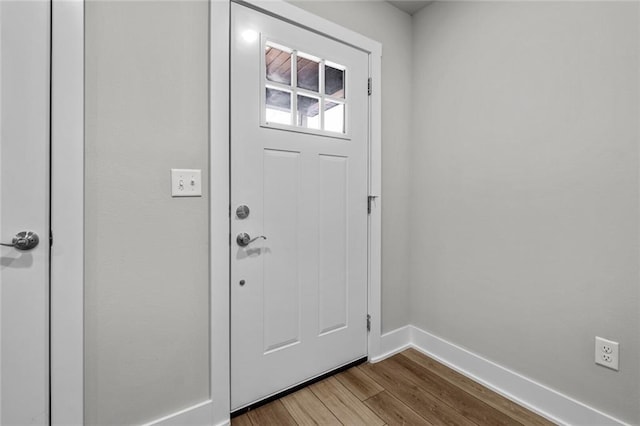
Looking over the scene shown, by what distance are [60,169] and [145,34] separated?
65cm

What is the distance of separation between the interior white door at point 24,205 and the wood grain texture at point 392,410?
1405 mm

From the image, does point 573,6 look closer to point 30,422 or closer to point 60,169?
point 60,169

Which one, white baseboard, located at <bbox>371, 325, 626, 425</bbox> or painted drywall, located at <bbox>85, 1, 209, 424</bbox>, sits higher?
painted drywall, located at <bbox>85, 1, 209, 424</bbox>

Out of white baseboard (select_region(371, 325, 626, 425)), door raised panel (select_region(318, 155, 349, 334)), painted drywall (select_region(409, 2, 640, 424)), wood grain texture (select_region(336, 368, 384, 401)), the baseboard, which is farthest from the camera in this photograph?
the baseboard

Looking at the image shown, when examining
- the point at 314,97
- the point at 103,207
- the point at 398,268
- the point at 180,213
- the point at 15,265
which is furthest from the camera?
the point at 398,268

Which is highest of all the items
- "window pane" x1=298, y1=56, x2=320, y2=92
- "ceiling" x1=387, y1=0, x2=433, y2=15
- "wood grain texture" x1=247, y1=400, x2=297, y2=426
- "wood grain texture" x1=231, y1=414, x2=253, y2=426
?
"ceiling" x1=387, y1=0, x2=433, y2=15

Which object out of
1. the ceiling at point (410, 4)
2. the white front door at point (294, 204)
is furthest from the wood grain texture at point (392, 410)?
the ceiling at point (410, 4)

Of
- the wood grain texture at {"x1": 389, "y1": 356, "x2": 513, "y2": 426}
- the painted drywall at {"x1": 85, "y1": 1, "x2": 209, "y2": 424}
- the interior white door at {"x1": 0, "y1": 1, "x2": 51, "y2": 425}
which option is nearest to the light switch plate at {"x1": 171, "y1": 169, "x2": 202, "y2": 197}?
the painted drywall at {"x1": 85, "y1": 1, "x2": 209, "y2": 424}

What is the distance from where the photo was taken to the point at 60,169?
1.10 metres

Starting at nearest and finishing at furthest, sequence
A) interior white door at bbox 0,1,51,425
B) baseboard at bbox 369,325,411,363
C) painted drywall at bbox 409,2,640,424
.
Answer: interior white door at bbox 0,1,51,425 < painted drywall at bbox 409,2,640,424 < baseboard at bbox 369,325,411,363

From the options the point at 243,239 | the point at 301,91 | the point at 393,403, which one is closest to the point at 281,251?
the point at 243,239

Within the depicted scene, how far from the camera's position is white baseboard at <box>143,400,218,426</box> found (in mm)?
1297

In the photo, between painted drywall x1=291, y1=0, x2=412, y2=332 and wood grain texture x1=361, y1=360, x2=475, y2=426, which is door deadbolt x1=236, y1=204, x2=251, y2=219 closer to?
painted drywall x1=291, y1=0, x2=412, y2=332

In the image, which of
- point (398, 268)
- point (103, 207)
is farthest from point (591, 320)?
point (103, 207)
